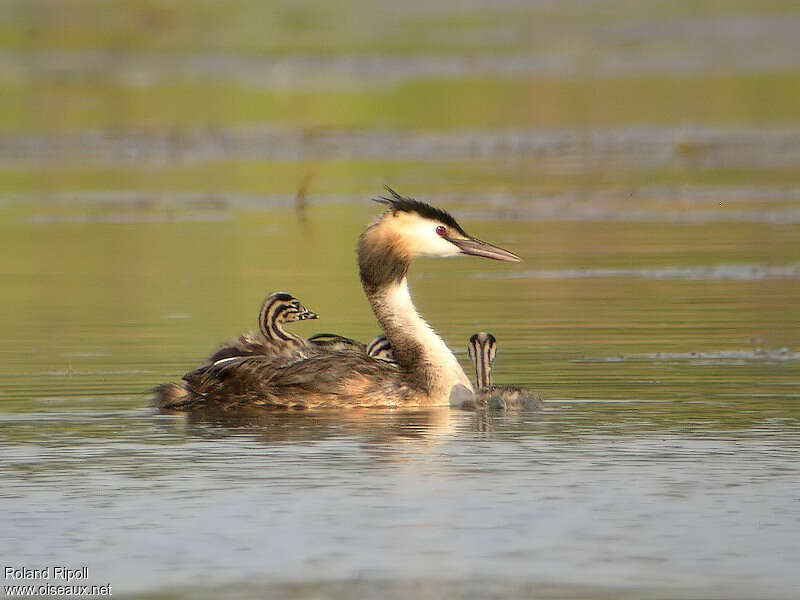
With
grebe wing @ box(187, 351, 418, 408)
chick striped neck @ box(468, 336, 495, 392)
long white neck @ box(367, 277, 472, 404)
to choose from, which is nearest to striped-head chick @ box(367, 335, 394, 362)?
long white neck @ box(367, 277, 472, 404)

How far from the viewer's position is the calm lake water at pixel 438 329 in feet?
29.4

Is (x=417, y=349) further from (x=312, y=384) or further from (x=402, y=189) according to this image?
(x=402, y=189)

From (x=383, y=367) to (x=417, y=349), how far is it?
0.93ft

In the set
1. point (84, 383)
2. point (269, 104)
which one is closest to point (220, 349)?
point (84, 383)

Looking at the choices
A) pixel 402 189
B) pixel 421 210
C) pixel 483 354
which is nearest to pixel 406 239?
pixel 421 210

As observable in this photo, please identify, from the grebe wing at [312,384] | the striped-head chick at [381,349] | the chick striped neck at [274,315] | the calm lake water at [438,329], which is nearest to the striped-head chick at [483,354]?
the calm lake water at [438,329]

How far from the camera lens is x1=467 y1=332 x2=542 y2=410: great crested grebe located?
1272cm

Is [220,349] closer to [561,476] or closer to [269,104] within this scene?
[561,476]

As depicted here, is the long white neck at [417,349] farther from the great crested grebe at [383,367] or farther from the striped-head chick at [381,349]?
the striped-head chick at [381,349]

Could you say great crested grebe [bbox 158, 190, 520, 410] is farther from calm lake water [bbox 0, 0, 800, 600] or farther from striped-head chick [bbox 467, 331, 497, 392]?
calm lake water [bbox 0, 0, 800, 600]

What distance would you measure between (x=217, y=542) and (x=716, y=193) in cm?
2115

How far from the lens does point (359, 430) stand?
12.1 m

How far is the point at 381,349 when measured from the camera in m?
14.7

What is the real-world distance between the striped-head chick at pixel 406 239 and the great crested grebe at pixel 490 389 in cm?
64
